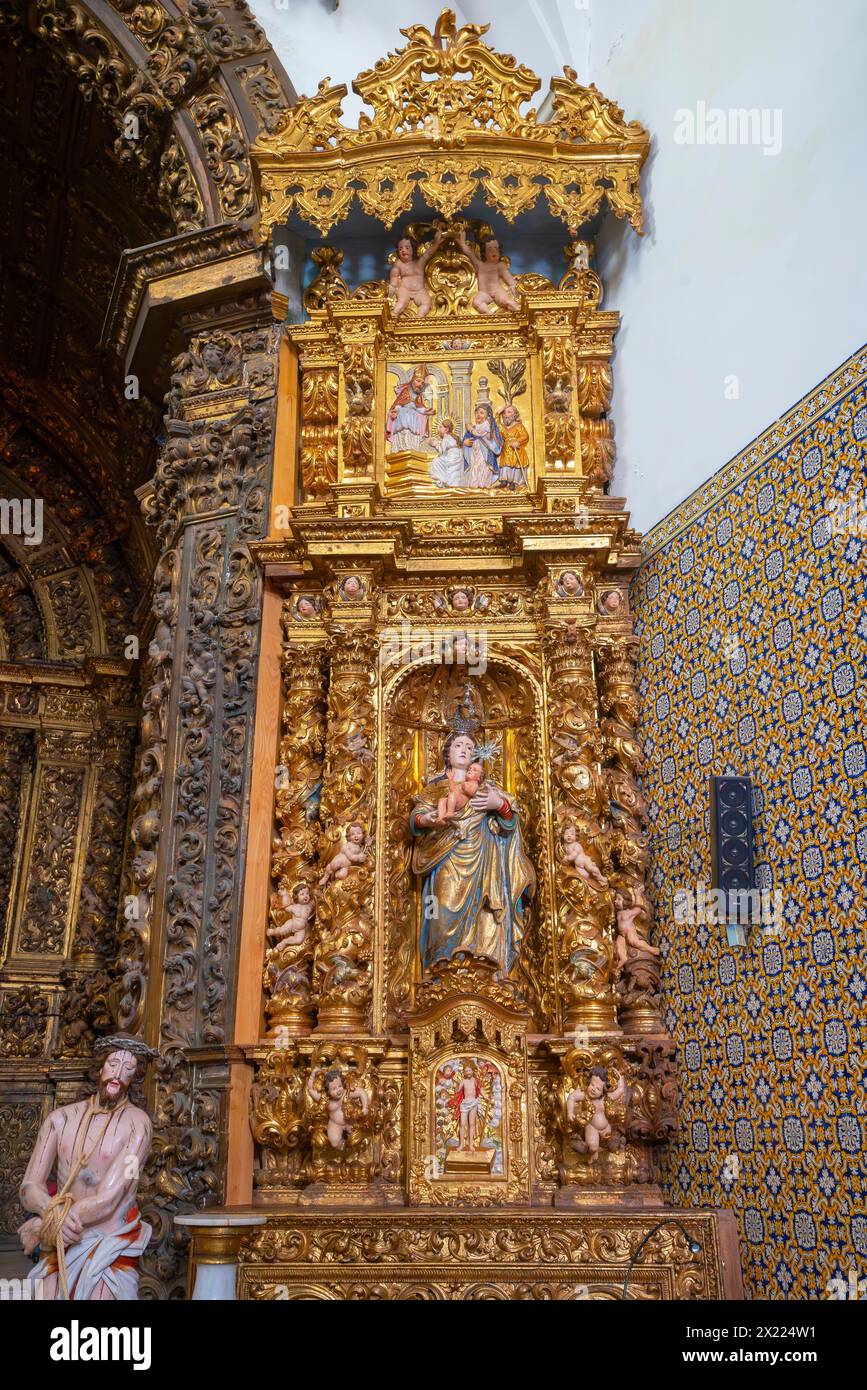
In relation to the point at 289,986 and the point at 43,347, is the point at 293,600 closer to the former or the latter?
the point at 289,986

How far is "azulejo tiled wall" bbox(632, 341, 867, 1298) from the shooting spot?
19.5 ft

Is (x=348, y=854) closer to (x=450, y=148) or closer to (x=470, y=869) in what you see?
(x=470, y=869)

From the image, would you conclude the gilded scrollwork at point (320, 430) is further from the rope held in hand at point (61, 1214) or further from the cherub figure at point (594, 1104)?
the rope held in hand at point (61, 1214)

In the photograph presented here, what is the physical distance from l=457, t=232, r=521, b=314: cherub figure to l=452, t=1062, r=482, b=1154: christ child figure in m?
5.73

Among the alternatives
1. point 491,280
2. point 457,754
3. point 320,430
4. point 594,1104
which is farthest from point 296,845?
point 491,280

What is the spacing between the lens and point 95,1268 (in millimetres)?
6039

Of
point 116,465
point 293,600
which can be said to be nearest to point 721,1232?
point 293,600

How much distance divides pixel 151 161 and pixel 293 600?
4185 millimetres

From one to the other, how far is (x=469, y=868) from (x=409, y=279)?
475 centimetres

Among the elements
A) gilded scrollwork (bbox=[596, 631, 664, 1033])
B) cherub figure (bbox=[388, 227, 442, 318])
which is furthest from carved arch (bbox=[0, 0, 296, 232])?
gilded scrollwork (bbox=[596, 631, 664, 1033])

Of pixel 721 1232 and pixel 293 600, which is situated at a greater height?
pixel 293 600

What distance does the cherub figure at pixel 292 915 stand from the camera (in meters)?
8.00

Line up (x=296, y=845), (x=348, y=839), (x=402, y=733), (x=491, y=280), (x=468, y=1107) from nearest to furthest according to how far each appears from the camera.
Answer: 1. (x=468, y=1107)
2. (x=348, y=839)
3. (x=296, y=845)
4. (x=402, y=733)
5. (x=491, y=280)
